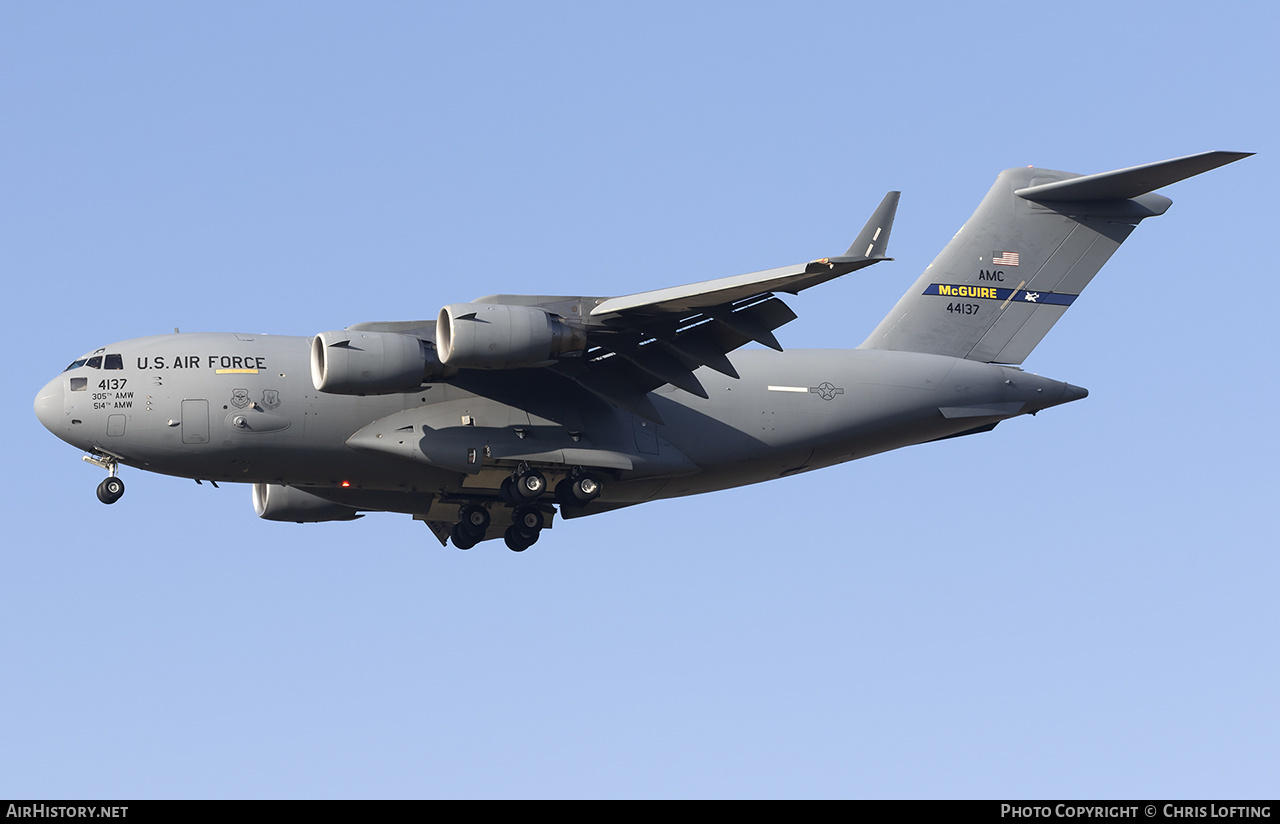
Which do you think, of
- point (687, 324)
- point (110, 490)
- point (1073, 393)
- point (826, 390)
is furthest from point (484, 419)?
point (1073, 393)

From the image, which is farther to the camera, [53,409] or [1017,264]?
[1017,264]

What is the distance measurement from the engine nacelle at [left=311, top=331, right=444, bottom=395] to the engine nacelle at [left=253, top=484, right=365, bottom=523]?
3876 mm

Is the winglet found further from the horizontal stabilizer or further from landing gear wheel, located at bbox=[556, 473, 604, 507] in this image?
the horizontal stabilizer

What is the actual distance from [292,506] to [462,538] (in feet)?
7.75

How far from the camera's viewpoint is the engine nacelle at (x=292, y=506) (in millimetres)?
19844

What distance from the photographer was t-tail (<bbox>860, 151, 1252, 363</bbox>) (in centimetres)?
1994

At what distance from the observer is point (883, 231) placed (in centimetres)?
1530

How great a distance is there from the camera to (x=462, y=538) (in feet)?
61.6

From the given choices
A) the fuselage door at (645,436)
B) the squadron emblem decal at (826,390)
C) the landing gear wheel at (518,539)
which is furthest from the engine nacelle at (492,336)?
the squadron emblem decal at (826,390)

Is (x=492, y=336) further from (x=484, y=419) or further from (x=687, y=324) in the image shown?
(x=687, y=324)

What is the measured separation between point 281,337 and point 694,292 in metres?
4.32

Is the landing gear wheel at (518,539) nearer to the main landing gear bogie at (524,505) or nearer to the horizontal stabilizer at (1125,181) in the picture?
the main landing gear bogie at (524,505)
